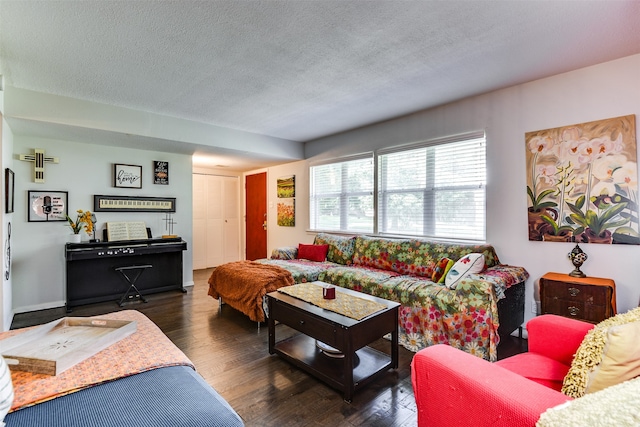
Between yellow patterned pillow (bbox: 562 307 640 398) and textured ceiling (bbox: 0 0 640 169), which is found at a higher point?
textured ceiling (bbox: 0 0 640 169)

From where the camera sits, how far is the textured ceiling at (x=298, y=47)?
6.17 ft

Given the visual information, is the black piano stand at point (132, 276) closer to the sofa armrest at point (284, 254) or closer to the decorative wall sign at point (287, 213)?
the sofa armrest at point (284, 254)

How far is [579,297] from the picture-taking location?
95.5 inches

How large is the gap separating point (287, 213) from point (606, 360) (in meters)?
5.20

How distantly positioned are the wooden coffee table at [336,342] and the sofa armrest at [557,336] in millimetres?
A: 903

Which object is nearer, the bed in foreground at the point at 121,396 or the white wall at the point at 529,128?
the bed in foreground at the point at 121,396

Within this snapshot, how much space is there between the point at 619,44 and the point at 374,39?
1858 mm

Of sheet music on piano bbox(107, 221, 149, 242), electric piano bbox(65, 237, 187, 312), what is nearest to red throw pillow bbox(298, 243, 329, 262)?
electric piano bbox(65, 237, 187, 312)

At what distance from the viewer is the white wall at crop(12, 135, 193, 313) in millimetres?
3730

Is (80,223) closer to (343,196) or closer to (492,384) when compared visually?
(343,196)

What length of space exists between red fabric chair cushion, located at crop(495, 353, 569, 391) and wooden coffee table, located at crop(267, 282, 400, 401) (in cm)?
82

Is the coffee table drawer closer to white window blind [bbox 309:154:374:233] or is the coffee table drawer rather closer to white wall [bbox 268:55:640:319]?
white wall [bbox 268:55:640:319]

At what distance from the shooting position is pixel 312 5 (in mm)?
1830

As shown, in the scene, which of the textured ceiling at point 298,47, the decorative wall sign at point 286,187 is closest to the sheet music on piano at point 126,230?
the textured ceiling at point 298,47
